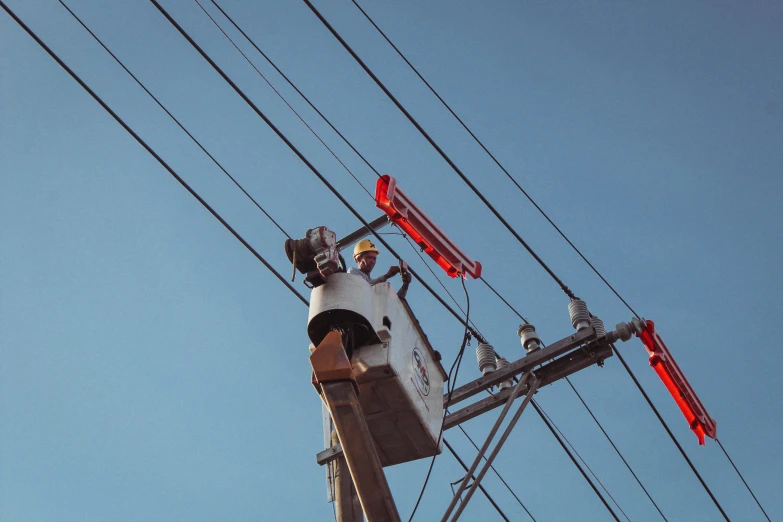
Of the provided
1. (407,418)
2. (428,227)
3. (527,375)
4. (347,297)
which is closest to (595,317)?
(527,375)

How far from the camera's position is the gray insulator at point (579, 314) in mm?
9180

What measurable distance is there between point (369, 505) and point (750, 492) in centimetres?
759

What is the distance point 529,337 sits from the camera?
9.45 metres

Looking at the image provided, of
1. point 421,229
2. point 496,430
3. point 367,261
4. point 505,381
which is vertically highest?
point 421,229

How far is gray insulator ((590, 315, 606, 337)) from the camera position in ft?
29.7

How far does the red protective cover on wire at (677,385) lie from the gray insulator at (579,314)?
24.2 inches

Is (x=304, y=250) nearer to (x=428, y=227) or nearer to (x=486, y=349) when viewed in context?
(x=428, y=227)

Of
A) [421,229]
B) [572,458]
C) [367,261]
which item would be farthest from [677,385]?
[367,261]

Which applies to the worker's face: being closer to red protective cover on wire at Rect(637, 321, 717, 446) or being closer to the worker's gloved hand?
the worker's gloved hand

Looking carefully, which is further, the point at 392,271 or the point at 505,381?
the point at 505,381

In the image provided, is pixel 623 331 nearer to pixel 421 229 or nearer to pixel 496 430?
pixel 496 430

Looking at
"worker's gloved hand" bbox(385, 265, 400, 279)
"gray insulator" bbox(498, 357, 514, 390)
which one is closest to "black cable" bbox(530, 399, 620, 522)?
"gray insulator" bbox(498, 357, 514, 390)

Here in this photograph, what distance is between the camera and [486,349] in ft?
31.7

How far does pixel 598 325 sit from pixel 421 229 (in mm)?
1979
